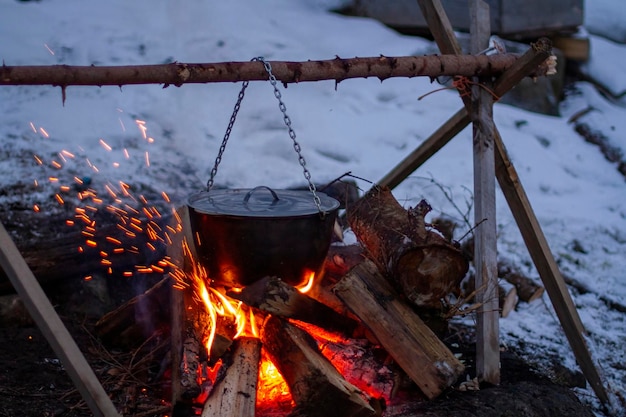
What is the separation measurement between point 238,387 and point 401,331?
2.66ft

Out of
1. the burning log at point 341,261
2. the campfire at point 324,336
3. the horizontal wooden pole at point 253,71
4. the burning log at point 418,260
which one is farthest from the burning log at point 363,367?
the horizontal wooden pole at point 253,71

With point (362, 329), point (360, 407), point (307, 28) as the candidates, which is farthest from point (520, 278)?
point (307, 28)

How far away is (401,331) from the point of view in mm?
3000

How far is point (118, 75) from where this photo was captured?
2680 mm

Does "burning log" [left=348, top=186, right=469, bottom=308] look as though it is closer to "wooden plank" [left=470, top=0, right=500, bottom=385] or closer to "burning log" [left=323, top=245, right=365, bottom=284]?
"wooden plank" [left=470, top=0, right=500, bottom=385]

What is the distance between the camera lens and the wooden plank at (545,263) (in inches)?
142

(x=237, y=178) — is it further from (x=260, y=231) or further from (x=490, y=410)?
(x=490, y=410)

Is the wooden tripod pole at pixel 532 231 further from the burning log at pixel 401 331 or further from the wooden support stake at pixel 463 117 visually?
the burning log at pixel 401 331

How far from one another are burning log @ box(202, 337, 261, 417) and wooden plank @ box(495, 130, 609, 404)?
1706 mm

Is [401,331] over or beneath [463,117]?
beneath

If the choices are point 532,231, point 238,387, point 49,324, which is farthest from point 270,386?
point 532,231

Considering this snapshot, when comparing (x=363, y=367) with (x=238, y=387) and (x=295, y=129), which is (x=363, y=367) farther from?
(x=295, y=129)

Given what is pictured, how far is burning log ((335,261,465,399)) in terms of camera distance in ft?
9.53

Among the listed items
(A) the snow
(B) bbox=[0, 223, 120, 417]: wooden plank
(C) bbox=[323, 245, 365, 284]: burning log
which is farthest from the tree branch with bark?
(A) the snow
